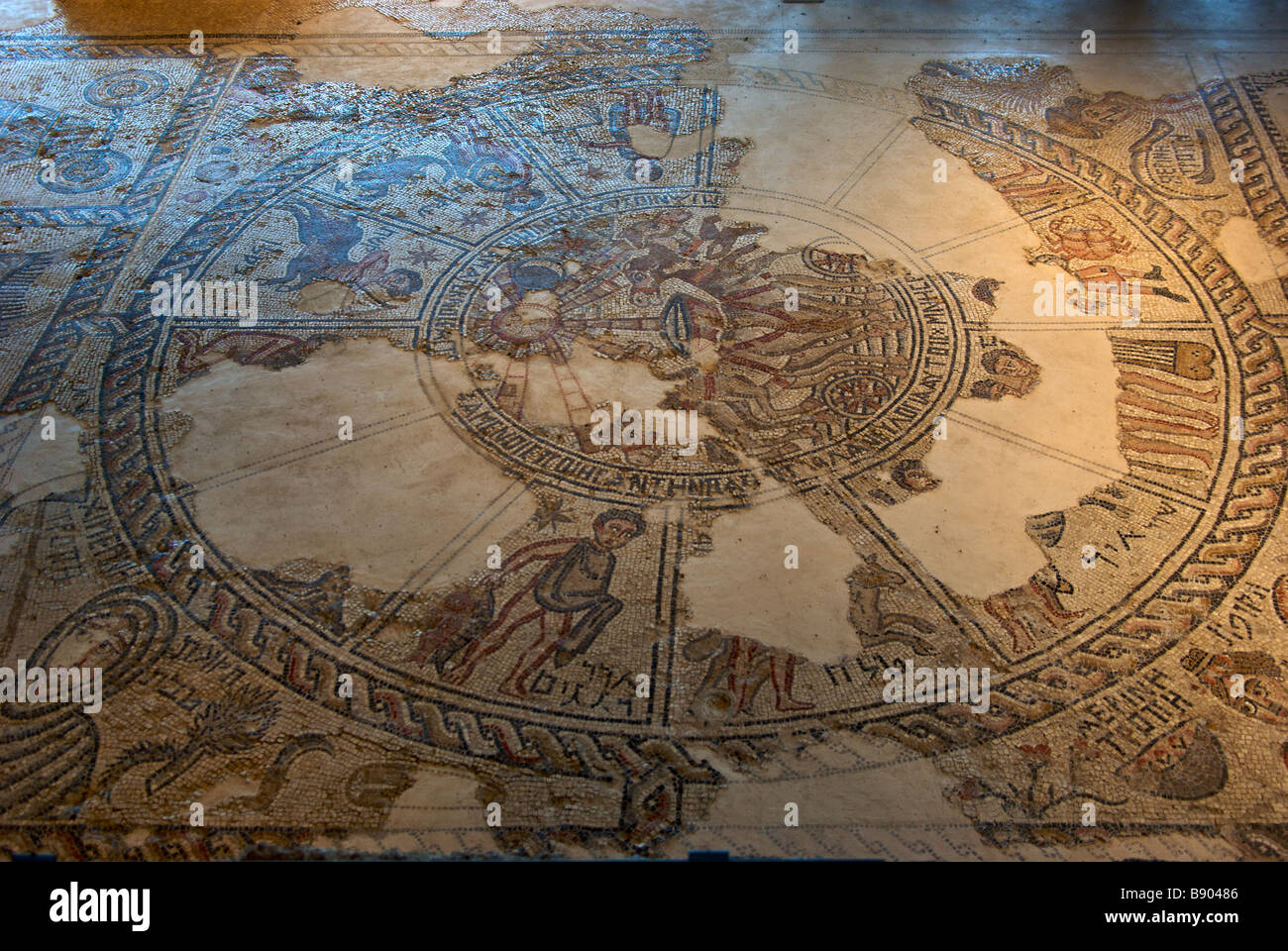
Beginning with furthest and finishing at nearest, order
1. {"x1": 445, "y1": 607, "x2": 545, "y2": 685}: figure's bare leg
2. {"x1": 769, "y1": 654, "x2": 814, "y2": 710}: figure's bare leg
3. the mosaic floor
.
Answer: {"x1": 445, "y1": 607, "x2": 545, "y2": 685}: figure's bare leg
{"x1": 769, "y1": 654, "x2": 814, "y2": 710}: figure's bare leg
the mosaic floor

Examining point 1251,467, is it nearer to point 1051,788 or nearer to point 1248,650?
point 1248,650

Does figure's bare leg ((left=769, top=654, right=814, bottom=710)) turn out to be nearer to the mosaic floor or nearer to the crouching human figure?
the mosaic floor

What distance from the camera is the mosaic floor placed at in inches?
195

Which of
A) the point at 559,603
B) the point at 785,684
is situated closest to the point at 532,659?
the point at 559,603

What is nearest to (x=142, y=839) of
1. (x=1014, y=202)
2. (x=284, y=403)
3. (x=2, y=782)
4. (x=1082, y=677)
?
(x=2, y=782)

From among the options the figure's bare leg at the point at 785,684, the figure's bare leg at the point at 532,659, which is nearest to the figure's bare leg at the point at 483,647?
the figure's bare leg at the point at 532,659

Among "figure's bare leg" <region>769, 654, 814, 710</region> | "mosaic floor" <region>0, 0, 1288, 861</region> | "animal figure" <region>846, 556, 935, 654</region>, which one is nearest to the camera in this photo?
"mosaic floor" <region>0, 0, 1288, 861</region>

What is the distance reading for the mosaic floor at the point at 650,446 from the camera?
4965 mm

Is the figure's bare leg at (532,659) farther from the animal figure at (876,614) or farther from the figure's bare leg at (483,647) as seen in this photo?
the animal figure at (876,614)

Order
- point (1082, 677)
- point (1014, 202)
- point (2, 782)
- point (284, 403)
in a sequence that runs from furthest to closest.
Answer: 1. point (1014, 202)
2. point (284, 403)
3. point (1082, 677)
4. point (2, 782)

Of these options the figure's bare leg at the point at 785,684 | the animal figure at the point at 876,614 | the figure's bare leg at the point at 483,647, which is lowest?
the figure's bare leg at the point at 785,684

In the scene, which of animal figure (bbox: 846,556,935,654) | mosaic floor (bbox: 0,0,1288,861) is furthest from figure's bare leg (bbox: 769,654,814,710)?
animal figure (bbox: 846,556,935,654)

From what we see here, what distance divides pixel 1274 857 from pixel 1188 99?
269 inches

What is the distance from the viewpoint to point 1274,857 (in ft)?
15.2
